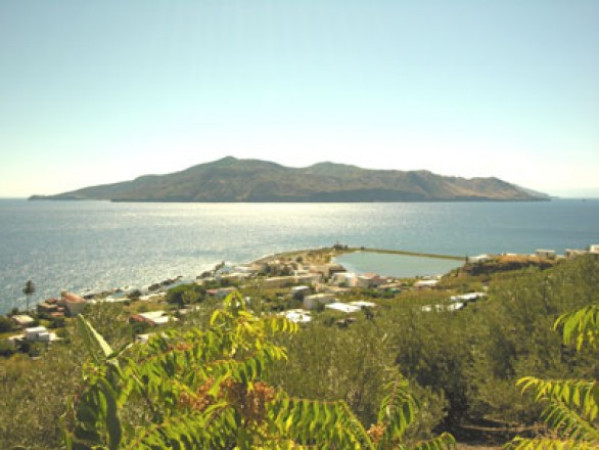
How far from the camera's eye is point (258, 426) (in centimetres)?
426

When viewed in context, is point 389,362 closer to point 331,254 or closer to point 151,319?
point 151,319

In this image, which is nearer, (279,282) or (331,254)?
(279,282)

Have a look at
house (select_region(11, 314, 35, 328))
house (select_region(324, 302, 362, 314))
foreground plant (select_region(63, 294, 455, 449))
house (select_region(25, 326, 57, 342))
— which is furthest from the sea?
foreground plant (select_region(63, 294, 455, 449))

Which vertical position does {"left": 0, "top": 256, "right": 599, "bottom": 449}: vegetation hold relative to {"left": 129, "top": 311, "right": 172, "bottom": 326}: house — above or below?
above


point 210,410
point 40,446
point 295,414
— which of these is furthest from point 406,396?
point 40,446

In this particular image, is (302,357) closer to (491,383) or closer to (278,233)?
(491,383)

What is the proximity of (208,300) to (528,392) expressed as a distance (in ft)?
42.4

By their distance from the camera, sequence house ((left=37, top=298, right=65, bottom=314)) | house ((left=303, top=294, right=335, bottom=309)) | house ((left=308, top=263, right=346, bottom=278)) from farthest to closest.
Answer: house ((left=308, top=263, right=346, bottom=278))
house ((left=37, top=298, right=65, bottom=314))
house ((left=303, top=294, right=335, bottom=309))

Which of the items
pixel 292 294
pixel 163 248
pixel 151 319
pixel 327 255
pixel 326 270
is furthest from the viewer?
pixel 163 248

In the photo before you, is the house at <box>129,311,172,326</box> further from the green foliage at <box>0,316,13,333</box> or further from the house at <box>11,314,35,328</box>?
the green foliage at <box>0,316,13,333</box>

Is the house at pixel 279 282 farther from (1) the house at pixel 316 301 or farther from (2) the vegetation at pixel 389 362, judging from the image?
(2) the vegetation at pixel 389 362

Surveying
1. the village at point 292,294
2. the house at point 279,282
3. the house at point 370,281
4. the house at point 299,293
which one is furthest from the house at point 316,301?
the house at point 279,282

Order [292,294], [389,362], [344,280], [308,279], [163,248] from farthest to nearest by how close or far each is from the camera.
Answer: [163,248]
[308,279]
[344,280]
[292,294]
[389,362]

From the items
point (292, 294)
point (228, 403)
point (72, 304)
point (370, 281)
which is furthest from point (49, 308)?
point (228, 403)
